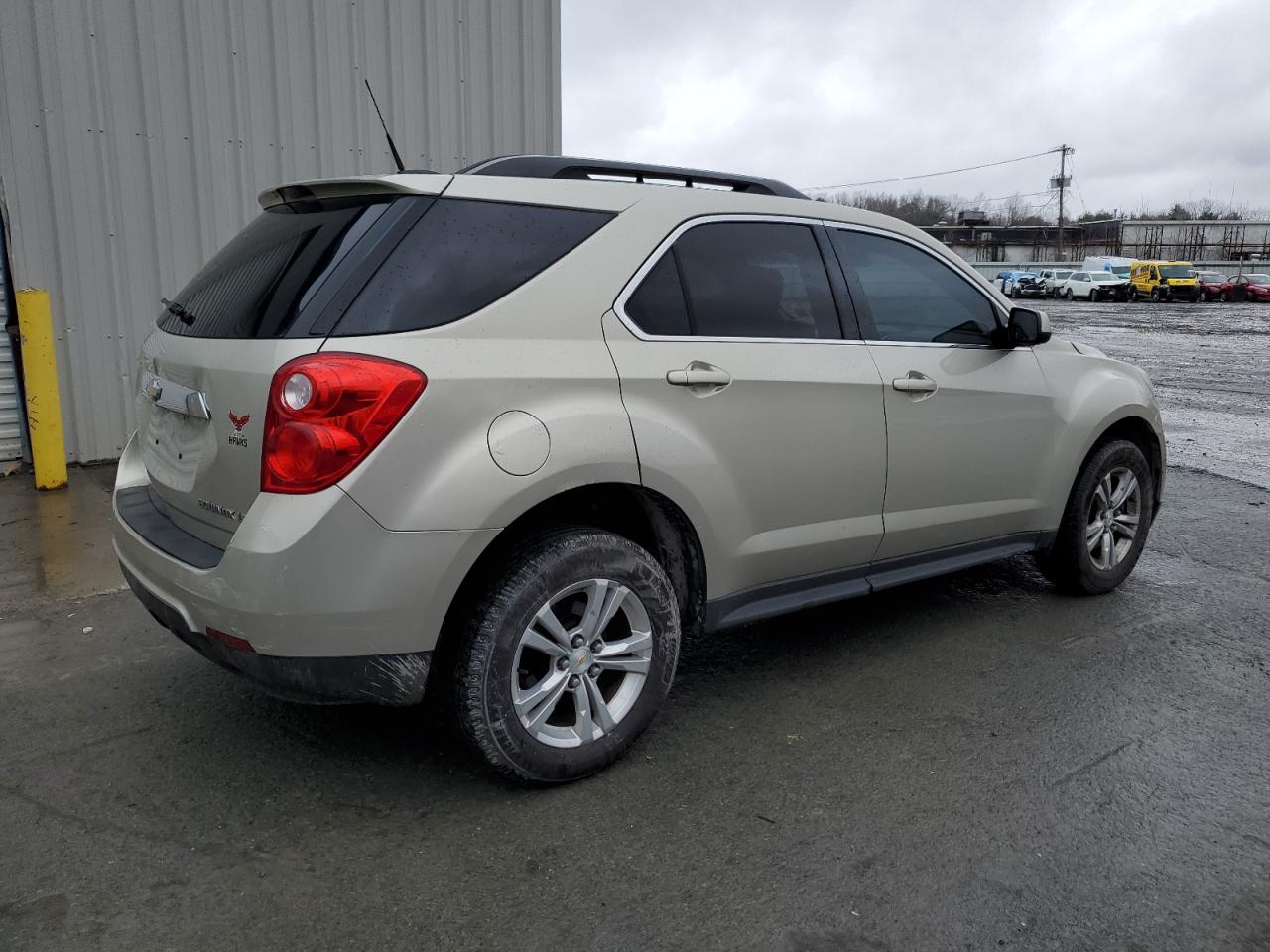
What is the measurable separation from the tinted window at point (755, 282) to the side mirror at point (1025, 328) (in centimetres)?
99

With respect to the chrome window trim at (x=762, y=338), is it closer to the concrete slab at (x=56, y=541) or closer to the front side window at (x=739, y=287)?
the front side window at (x=739, y=287)

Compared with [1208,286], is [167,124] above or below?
above

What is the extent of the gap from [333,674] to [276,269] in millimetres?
1193

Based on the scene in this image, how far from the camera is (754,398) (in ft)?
11.0

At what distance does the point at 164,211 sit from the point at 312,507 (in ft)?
19.3

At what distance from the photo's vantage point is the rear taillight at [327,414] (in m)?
2.59

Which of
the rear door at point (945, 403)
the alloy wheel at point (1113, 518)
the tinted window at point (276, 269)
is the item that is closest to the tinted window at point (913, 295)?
the rear door at point (945, 403)

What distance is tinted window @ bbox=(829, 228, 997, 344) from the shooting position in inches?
154

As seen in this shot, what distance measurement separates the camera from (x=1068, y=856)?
2723 mm

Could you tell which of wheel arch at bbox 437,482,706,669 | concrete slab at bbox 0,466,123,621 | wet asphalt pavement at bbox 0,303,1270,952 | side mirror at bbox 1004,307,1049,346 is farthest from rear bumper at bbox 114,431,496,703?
side mirror at bbox 1004,307,1049,346

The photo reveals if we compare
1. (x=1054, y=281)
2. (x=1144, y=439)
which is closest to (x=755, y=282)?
(x=1144, y=439)

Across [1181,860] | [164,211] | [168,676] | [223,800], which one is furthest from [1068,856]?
[164,211]

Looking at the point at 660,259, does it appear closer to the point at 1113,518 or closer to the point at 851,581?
the point at 851,581

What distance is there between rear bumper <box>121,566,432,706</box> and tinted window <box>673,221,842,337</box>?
1394 mm
